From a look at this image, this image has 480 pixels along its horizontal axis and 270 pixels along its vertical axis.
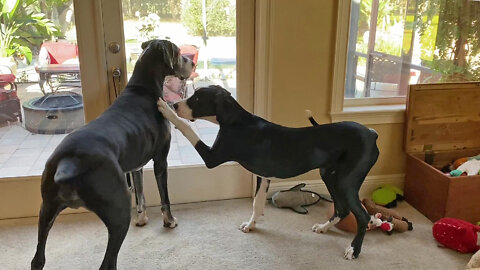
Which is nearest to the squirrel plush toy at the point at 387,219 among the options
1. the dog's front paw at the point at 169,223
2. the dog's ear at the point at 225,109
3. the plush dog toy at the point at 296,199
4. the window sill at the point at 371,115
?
the plush dog toy at the point at 296,199

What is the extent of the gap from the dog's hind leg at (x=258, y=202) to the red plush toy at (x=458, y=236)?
94 cm

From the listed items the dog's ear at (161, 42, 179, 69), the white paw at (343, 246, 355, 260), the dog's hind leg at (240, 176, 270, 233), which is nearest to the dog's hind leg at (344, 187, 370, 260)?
the white paw at (343, 246, 355, 260)

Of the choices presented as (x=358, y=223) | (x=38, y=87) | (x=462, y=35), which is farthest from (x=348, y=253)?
(x=38, y=87)

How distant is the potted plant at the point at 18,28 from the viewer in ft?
7.33

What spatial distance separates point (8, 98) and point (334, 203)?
6.28 ft

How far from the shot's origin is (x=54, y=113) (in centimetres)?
244

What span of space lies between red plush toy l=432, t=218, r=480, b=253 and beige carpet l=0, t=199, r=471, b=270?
0.15 ft

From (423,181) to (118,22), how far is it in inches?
81.2

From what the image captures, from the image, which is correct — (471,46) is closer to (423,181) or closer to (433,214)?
(423,181)

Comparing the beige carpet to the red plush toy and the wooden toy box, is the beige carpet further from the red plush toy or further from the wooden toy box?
the wooden toy box

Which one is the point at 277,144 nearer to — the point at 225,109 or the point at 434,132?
the point at 225,109

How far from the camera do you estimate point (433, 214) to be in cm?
249

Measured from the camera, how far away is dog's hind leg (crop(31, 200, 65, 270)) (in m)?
1.48

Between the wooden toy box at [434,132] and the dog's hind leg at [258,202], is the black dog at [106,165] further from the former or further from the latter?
the wooden toy box at [434,132]
